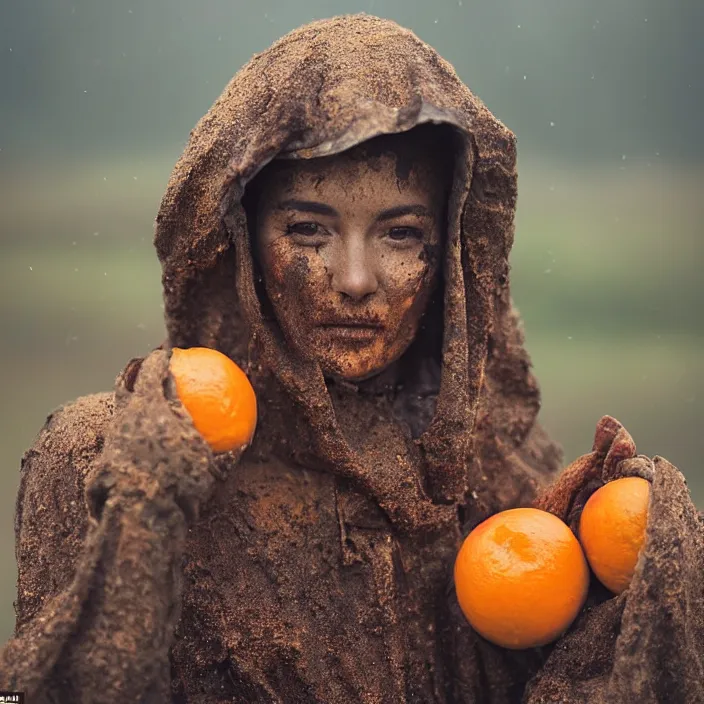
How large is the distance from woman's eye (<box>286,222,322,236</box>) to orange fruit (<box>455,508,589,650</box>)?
589 mm

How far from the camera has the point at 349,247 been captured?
5.85 ft

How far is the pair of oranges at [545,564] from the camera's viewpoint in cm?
165

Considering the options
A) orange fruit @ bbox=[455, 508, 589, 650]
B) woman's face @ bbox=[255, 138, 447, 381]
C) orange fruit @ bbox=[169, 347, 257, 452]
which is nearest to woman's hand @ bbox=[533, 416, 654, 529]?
orange fruit @ bbox=[455, 508, 589, 650]

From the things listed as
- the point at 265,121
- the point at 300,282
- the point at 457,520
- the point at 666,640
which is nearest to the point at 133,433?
the point at 300,282

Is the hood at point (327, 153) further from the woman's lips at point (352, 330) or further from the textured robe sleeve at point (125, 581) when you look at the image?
the textured robe sleeve at point (125, 581)

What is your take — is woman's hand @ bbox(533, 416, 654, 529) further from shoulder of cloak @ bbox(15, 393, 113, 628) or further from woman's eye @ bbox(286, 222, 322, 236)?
shoulder of cloak @ bbox(15, 393, 113, 628)

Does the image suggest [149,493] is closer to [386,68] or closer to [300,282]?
[300,282]

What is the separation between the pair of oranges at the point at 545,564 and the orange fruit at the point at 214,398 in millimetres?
443

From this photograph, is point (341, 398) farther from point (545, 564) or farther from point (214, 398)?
point (545, 564)

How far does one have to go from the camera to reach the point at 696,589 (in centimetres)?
167

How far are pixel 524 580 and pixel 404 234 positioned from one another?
636mm

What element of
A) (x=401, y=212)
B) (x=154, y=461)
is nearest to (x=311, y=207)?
(x=401, y=212)

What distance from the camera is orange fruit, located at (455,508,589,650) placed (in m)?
1.65

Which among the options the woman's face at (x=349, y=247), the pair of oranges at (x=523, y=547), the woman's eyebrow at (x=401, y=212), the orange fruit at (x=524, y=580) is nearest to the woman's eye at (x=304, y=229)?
the woman's face at (x=349, y=247)
